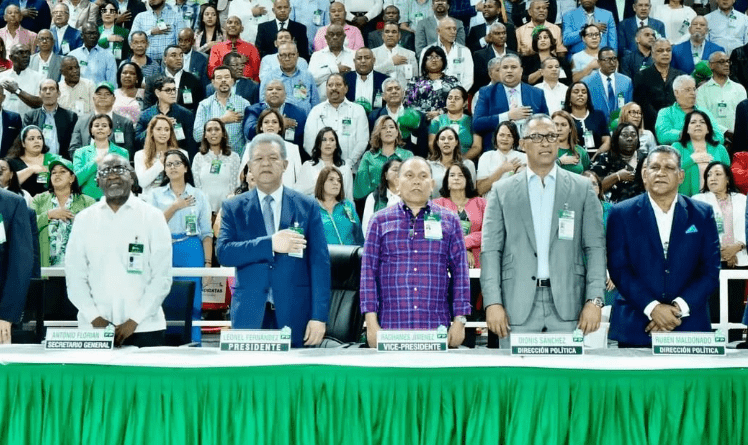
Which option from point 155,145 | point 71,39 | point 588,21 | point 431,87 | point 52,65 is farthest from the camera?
point 71,39

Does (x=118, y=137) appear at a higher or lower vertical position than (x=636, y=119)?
lower

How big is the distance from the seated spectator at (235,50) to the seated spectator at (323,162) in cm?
262

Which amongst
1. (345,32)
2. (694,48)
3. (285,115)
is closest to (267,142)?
(285,115)

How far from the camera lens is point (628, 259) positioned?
487cm

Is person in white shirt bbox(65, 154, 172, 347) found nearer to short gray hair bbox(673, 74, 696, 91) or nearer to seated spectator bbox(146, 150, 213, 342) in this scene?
seated spectator bbox(146, 150, 213, 342)

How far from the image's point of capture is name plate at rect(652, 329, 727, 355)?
4285 millimetres

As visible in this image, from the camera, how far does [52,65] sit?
443 inches

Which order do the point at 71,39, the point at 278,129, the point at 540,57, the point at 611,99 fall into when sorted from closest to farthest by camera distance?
1. the point at 278,129
2. the point at 611,99
3. the point at 540,57
4. the point at 71,39

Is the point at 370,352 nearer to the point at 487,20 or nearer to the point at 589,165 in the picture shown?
the point at 589,165

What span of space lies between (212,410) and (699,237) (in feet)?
7.77

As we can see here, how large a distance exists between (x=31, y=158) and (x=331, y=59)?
3.33 meters

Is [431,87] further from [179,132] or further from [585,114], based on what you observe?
[179,132]

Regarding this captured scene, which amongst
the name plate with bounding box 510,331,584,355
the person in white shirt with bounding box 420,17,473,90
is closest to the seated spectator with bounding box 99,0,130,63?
the person in white shirt with bounding box 420,17,473,90

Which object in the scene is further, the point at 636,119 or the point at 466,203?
the point at 636,119
